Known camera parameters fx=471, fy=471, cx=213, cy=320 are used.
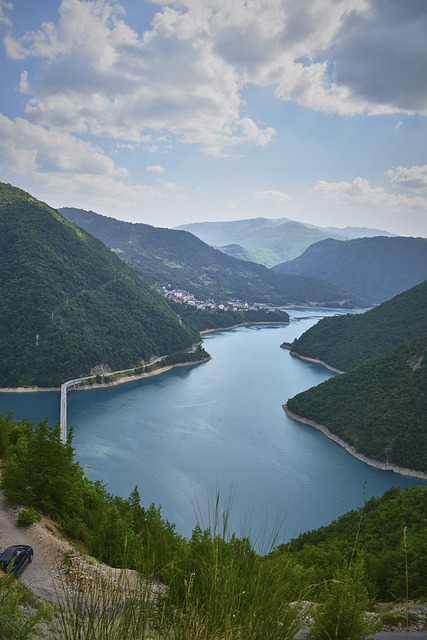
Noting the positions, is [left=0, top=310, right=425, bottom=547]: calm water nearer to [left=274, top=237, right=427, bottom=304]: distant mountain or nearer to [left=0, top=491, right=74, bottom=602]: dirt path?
[left=0, top=491, right=74, bottom=602]: dirt path

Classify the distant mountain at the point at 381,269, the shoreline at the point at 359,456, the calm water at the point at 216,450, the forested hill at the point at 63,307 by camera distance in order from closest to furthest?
the calm water at the point at 216,450, the shoreline at the point at 359,456, the forested hill at the point at 63,307, the distant mountain at the point at 381,269

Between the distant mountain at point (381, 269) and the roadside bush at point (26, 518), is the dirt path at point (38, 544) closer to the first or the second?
the roadside bush at point (26, 518)

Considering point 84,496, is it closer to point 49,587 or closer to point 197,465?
point 49,587

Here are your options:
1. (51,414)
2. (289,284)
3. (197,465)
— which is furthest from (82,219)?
(197,465)

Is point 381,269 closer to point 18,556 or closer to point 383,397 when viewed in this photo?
point 383,397

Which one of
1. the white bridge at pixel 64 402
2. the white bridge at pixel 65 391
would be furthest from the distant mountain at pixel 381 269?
the white bridge at pixel 64 402

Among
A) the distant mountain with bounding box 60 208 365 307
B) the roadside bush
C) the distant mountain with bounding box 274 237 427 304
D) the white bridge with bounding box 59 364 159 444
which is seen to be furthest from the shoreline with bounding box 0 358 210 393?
the distant mountain with bounding box 274 237 427 304

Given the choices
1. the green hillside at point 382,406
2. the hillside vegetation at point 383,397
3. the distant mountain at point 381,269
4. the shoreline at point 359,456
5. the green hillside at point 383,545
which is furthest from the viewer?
the distant mountain at point 381,269
